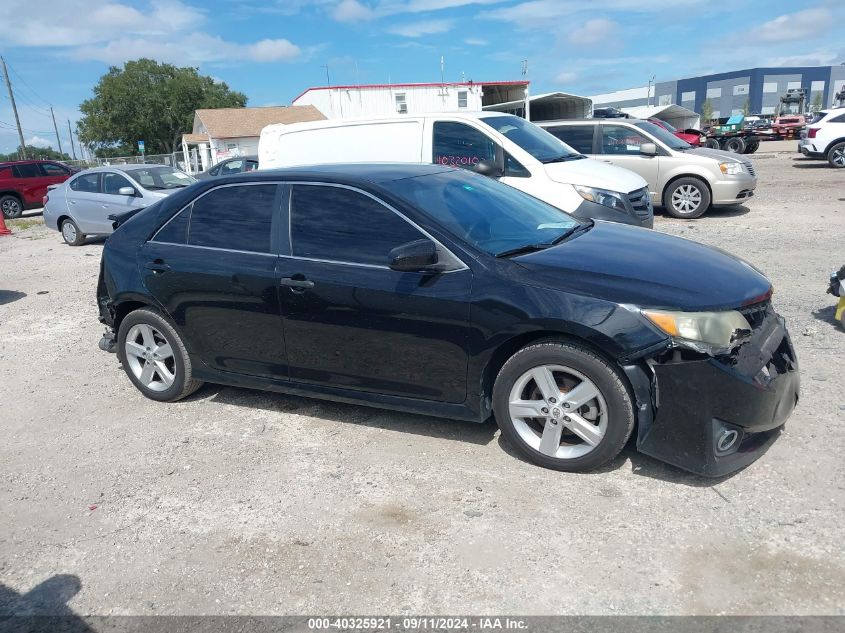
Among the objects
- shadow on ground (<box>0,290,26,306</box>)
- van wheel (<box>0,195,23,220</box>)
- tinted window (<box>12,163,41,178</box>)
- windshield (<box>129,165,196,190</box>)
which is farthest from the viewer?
tinted window (<box>12,163,41,178</box>)

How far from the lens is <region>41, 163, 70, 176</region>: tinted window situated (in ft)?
73.4

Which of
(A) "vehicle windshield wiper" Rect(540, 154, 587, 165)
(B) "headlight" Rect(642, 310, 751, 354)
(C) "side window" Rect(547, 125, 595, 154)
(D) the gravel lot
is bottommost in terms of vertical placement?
(D) the gravel lot

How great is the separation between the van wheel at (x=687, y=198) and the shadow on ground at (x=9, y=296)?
35.0 feet

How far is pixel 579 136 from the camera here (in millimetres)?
12359

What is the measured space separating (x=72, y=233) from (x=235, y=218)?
10.9 m

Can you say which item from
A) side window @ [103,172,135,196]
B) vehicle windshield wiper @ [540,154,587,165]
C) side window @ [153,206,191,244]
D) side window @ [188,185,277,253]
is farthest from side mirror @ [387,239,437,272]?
side window @ [103,172,135,196]

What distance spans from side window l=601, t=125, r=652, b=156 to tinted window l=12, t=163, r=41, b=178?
750 inches

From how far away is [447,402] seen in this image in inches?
152

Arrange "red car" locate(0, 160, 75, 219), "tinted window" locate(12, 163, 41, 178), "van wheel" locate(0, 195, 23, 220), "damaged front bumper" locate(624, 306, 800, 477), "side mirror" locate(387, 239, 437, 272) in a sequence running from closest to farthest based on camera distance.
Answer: "damaged front bumper" locate(624, 306, 800, 477) < "side mirror" locate(387, 239, 437, 272) < "red car" locate(0, 160, 75, 219) < "van wheel" locate(0, 195, 23, 220) < "tinted window" locate(12, 163, 41, 178)

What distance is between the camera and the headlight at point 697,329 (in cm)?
325

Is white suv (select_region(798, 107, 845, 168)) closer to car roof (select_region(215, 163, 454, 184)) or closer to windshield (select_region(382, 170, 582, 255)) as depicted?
windshield (select_region(382, 170, 582, 255))

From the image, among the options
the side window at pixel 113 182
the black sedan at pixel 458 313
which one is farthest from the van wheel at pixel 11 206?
the black sedan at pixel 458 313

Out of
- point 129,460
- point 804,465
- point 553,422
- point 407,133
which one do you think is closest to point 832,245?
point 407,133

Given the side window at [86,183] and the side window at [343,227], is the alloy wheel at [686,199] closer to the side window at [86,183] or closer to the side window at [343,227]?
the side window at [343,227]
